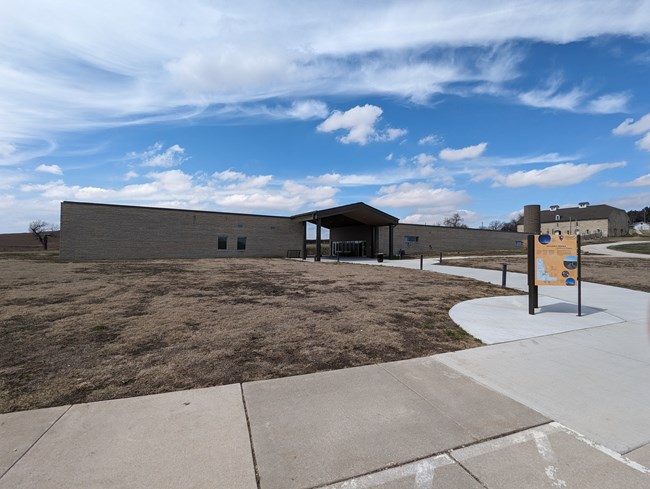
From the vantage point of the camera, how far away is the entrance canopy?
29.4 metres

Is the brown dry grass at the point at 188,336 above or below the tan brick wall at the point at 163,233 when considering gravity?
below

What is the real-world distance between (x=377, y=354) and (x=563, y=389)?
7.22ft

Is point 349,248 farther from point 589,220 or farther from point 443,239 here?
A: point 589,220

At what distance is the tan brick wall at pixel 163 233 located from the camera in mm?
26062

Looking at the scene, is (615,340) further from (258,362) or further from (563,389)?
(258,362)

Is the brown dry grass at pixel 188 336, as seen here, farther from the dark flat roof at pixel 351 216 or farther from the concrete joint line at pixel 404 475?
the dark flat roof at pixel 351 216

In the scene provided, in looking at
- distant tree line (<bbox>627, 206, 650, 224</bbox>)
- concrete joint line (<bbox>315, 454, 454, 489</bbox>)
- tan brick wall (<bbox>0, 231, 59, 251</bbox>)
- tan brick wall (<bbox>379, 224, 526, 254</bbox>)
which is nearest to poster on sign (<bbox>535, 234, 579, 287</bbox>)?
concrete joint line (<bbox>315, 454, 454, 489</bbox>)

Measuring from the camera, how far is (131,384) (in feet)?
12.4

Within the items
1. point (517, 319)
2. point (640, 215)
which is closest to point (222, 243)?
point (517, 319)

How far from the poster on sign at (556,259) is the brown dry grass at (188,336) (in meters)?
2.19

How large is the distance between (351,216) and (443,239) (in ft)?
57.2

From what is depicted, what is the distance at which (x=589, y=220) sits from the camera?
83.2 m

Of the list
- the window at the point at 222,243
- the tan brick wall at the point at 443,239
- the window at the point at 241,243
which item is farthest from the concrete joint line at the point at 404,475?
the tan brick wall at the point at 443,239

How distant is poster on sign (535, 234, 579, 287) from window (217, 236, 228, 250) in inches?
1097
